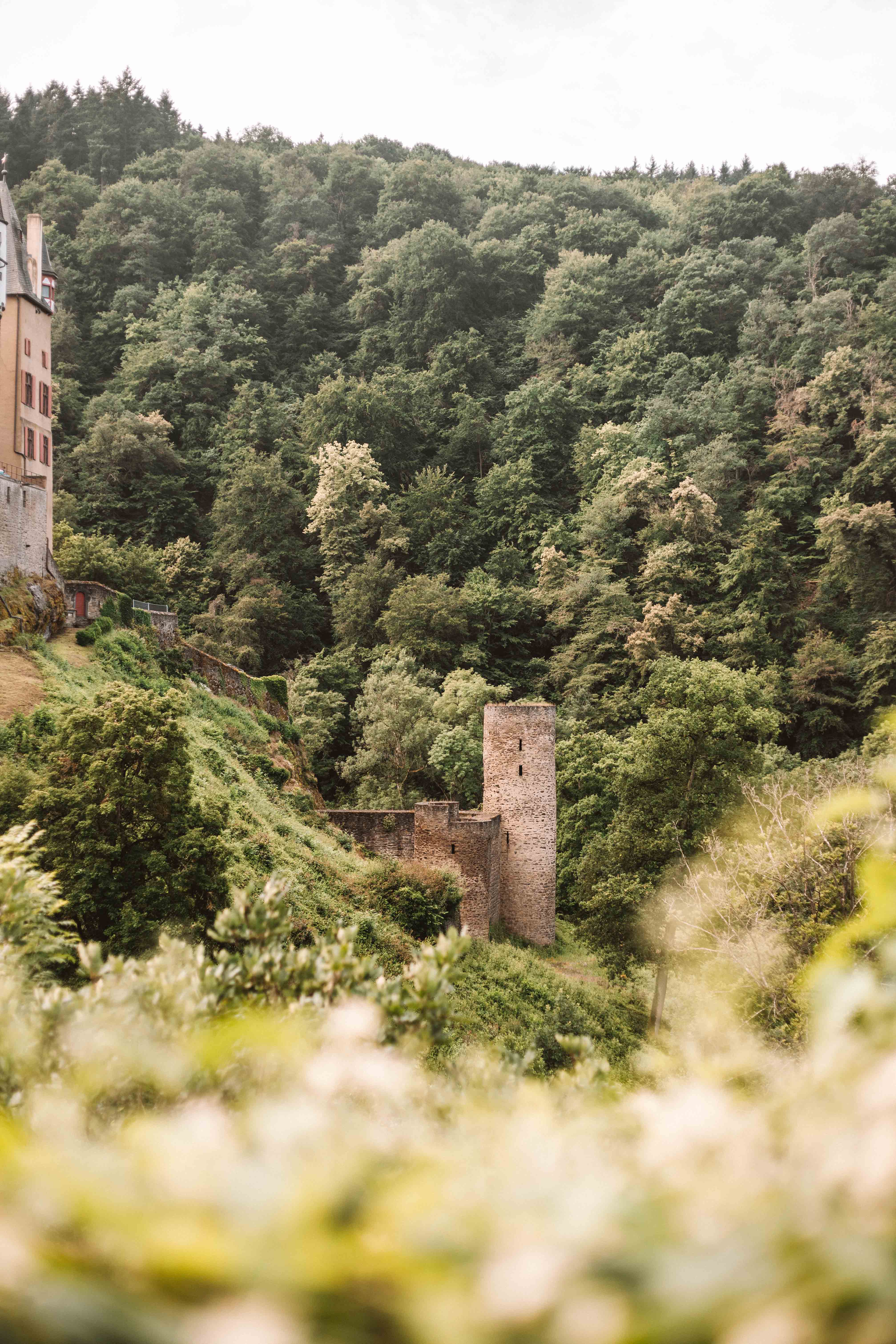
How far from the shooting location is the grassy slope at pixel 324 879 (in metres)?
14.2

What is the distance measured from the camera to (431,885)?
17375mm

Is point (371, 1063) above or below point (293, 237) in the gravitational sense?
below

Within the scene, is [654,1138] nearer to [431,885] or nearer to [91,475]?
[431,885]

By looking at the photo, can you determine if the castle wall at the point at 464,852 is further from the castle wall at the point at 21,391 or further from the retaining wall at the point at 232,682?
the castle wall at the point at 21,391

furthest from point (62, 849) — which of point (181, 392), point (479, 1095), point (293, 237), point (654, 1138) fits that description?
point (293, 237)

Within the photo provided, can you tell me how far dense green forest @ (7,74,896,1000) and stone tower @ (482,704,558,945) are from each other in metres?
1.24

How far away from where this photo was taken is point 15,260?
22.2 metres

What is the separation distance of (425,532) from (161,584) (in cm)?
1270

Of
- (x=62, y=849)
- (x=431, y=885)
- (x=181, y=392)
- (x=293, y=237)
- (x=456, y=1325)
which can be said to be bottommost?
(x=431, y=885)

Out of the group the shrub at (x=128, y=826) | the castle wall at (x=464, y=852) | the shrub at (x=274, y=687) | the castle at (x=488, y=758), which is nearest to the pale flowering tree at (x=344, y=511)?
the shrub at (x=274, y=687)

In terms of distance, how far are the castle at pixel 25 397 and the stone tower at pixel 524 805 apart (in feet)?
36.1

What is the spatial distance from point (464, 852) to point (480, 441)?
28.6 metres

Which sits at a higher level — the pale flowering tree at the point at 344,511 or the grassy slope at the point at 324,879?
the pale flowering tree at the point at 344,511

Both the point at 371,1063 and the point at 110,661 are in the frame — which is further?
the point at 110,661
